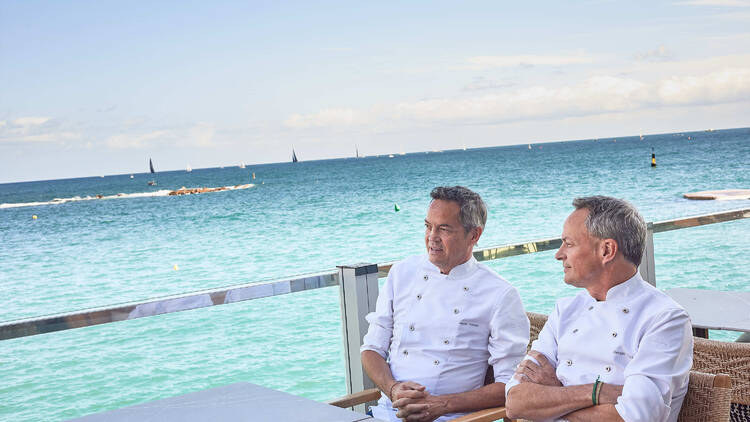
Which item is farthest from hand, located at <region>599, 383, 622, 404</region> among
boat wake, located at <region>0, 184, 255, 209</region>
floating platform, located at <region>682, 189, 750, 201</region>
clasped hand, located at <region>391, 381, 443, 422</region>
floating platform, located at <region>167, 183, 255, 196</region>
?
boat wake, located at <region>0, 184, 255, 209</region>

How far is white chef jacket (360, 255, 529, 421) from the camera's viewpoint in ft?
8.70

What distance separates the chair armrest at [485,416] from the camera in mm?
2281

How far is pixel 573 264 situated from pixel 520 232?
81.5 ft

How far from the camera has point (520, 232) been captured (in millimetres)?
26484

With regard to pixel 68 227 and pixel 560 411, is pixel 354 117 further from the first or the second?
pixel 560 411

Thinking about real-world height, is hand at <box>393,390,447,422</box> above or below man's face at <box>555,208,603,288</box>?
below

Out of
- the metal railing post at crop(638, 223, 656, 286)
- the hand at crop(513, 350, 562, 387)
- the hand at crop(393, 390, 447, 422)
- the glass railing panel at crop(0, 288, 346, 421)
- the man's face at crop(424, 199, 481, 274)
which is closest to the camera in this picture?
the hand at crop(513, 350, 562, 387)

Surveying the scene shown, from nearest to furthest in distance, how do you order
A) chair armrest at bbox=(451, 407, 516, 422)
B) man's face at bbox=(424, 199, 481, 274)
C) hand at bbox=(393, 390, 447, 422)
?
chair armrest at bbox=(451, 407, 516, 422), hand at bbox=(393, 390, 447, 422), man's face at bbox=(424, 199, 481, 274)

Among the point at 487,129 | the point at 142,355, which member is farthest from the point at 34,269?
the point at 487,129

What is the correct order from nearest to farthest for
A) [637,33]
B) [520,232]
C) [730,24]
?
1. [520,232]
2. [730,24]
3. [637,33]

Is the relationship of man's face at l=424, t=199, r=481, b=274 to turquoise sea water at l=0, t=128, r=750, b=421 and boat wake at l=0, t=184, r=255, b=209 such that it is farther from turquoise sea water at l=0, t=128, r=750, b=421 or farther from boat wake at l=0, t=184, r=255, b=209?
boat wake at l=0, t=184, r=255, b=209

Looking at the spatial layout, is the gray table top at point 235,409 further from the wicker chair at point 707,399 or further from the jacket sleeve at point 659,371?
the wicker chair at point 707,399

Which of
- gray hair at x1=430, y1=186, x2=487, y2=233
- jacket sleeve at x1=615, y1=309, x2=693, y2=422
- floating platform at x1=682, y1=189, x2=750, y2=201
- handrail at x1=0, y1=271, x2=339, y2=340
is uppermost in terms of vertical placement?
gray hair at x1=430, y1=186, x2=487, y2=233

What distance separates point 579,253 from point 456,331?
77 centimetres
